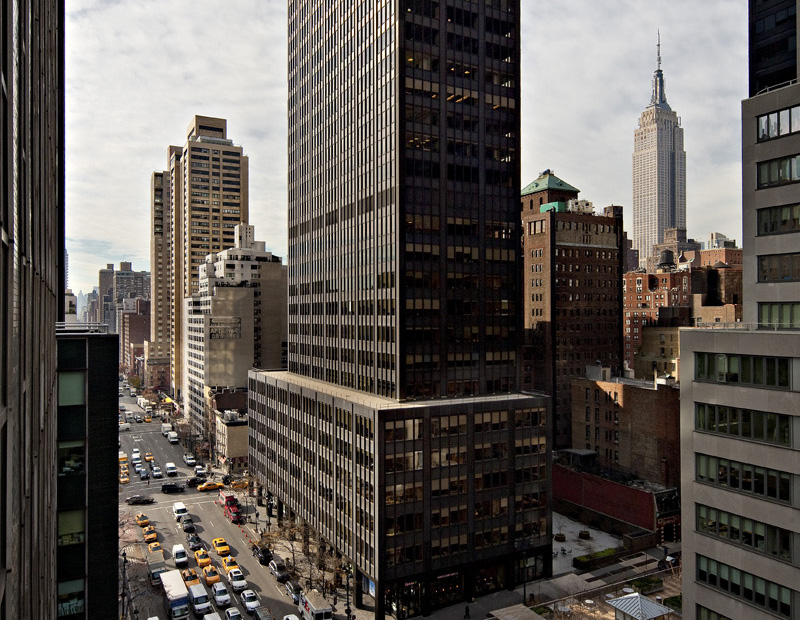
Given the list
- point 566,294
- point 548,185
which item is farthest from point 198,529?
point 548,185

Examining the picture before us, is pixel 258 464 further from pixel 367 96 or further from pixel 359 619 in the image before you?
pixel 367 96

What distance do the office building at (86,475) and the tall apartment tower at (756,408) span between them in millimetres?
36648

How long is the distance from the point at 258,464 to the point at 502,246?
2311 inches

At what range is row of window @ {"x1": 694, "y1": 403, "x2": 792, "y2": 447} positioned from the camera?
119 ft

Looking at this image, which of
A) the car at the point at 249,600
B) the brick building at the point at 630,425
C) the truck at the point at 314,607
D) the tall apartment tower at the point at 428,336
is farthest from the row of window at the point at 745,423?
the brick building at the point at 630,425

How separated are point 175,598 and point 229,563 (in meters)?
13.3

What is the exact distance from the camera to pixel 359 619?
64.5m

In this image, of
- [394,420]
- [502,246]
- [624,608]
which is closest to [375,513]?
[394,420]

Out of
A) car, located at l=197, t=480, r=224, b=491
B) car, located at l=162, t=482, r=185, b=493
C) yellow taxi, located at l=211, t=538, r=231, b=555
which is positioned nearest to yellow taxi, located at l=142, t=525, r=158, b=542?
yellow taxi, located at l=211, t=538, r=231, b=555

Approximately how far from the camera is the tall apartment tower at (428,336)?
66.2 m

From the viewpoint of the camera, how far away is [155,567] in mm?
72438

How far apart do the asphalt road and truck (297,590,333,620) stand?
1.64m

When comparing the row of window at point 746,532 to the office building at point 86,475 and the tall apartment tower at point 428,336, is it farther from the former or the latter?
the office building at point 86,475

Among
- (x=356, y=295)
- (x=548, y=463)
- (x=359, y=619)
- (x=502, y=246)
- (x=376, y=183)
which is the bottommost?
(x=359, y=619)
